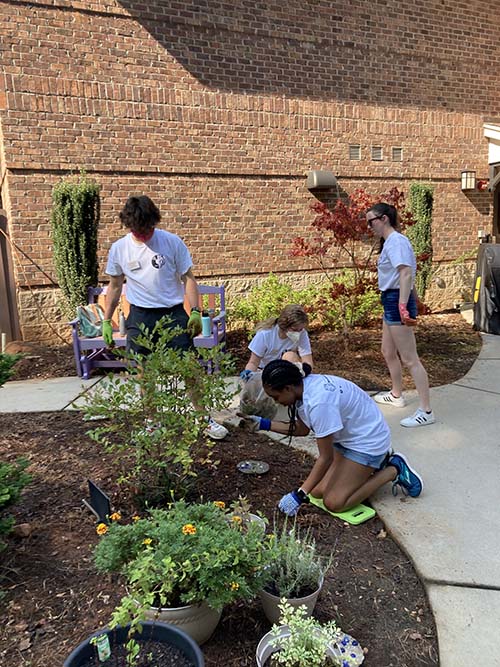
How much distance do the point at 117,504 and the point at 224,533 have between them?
114 cm

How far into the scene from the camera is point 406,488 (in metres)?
3.04

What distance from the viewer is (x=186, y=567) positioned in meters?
1.79

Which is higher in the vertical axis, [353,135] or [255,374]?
[353,135]

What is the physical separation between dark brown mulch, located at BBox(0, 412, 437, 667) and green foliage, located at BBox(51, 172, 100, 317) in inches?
143

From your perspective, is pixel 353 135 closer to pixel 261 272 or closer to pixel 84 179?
pixel 261 272

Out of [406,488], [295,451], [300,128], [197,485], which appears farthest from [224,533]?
[300,128]

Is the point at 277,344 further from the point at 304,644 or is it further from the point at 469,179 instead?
the point at 469,179

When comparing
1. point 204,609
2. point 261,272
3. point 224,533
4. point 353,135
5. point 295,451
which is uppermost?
point 353,135

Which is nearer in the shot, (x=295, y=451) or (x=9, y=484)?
(x=9, y=484)

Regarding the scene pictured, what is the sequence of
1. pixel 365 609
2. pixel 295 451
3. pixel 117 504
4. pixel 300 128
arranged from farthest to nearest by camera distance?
pixel 300 128
pixel 295 451
pixel 117 504
pixel 365 609

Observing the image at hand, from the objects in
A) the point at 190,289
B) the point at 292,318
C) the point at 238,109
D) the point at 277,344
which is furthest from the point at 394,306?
the point at 238,109

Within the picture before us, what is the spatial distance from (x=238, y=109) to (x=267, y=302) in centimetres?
322

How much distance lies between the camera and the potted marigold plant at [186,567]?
5.82ft

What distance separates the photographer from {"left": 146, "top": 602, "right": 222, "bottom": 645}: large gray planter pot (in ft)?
5.96
